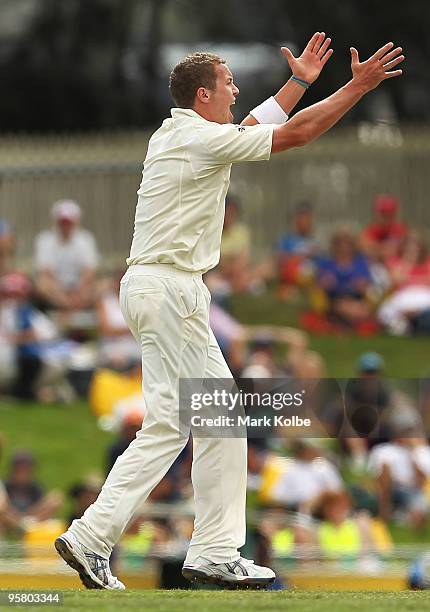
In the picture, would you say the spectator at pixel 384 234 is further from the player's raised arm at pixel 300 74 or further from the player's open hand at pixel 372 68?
the player's open hand at pixel 372 68

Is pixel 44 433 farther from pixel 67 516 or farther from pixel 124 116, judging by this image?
pixel 124 116

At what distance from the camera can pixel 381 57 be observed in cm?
767

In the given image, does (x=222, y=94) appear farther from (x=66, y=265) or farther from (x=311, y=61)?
(x=66, y=265)

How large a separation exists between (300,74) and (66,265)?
10.1 m

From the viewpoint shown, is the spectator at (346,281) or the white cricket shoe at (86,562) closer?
the white cricket shoe at (86,562)

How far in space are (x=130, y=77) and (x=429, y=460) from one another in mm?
14135

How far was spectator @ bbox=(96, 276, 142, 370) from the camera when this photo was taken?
16125mm

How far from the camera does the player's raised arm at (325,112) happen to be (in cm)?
749

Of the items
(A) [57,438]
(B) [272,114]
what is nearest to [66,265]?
(A) [57,438]

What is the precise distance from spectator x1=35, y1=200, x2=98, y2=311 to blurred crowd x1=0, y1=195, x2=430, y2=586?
15 mm

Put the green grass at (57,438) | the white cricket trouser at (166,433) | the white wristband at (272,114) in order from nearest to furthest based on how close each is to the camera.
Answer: the white cricket trouser at (166,433) → the white wristband at (272,114) → the green grass at (57,438)

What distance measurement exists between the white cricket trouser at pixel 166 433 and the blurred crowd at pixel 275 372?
1.32m

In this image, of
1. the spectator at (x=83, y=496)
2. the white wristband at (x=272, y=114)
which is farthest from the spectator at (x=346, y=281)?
the white wristband at (x=272, y=114)

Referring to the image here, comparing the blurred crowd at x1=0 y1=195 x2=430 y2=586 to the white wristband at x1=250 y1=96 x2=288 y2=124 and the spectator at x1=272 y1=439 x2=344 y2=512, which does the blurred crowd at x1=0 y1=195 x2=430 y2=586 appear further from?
the white wristband at x1=250 y1=96 x2=288 y2=124
